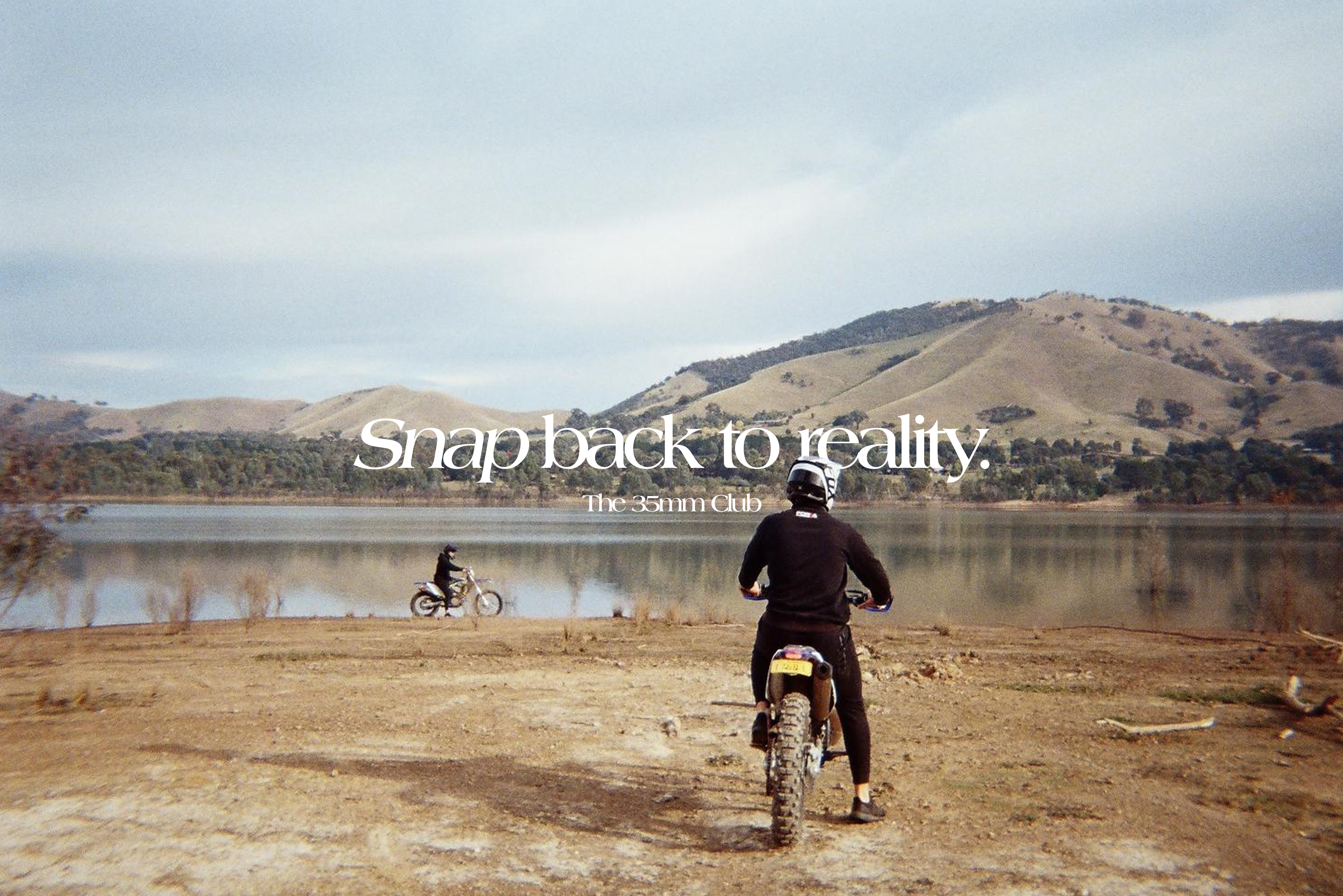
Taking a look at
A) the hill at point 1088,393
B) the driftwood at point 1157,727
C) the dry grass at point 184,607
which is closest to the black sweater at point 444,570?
the dry grass at point 184,607

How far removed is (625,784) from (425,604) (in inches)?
604

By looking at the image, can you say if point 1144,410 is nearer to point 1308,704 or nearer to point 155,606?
point 155,606

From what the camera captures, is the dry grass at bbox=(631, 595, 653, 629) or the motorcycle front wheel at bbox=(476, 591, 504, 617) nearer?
the dry grass at bbox=(631, 595, 653, 629)

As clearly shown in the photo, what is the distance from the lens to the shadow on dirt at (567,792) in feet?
19.9

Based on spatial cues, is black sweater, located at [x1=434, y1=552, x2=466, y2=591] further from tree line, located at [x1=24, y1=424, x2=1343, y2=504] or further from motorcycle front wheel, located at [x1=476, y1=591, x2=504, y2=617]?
tree line, located at [x1=24, y1=424, x2=1343, y2=504]

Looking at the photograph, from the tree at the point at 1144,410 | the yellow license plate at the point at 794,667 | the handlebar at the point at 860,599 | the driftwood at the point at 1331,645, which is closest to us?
the yellow license plate at the point at 794,667

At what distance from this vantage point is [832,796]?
6.88 metres

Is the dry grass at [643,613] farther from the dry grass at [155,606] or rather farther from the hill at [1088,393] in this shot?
the hill at [1088,393]

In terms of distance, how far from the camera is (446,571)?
2170 centimetres

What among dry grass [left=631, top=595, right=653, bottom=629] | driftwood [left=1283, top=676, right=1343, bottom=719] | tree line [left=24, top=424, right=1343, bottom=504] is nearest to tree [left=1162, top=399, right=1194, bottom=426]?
tree line [left=24, top=424, right=1343, bottom=504]

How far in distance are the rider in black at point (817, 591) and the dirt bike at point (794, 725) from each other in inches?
3.4

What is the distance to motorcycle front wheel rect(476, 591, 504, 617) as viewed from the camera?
22.0 meters

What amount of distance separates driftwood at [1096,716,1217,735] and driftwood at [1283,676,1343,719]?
91 centimetres

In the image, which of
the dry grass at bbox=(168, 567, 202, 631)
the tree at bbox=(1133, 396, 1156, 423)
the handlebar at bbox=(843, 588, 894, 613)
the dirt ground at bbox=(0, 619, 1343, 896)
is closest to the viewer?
the dirt ground at bbox=(0, 619, 1343, 896)
